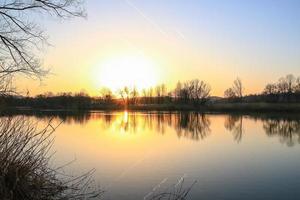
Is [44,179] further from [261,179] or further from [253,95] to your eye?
[253,95]

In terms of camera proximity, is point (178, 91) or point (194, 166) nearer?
point (194, 166)

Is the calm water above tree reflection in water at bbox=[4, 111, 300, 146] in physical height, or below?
below

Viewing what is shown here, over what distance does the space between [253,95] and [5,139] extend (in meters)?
116

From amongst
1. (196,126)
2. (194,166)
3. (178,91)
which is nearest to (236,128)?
(196,126)

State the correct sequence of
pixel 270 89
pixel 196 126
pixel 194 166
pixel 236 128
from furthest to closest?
pixel 270 89 → pixel 196 126 → pixel 236 128 → pixel 194 166

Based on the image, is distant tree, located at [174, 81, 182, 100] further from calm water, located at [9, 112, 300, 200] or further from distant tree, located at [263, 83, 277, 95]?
calm water, located at [9, 112, 300, 200]

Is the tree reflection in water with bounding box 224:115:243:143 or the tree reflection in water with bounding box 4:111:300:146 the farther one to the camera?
the tree reflection in water with bounding box 224:115:243:143

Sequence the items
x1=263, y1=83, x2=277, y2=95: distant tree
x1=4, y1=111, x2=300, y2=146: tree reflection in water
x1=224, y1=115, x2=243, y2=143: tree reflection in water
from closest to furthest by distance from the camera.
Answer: x1=4, y1=111, x2=300, y2=146: tree reflection in water, x1=224, y1=115, x2=243, y2=143: tree reflection in water, x1=263, y1=83, x2=277, y2=95: distant tree

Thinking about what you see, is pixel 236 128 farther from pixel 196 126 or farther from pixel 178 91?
pixel 178 91

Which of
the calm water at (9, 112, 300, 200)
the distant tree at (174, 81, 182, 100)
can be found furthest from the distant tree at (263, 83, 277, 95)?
the calm water at (9, 112, 300, 200)

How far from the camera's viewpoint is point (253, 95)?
382 ft

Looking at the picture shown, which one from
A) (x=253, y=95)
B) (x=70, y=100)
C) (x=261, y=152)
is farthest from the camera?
(x=253, y=95)

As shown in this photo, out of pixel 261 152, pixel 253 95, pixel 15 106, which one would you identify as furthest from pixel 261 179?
pixel 253 95

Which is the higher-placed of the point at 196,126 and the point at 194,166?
the point at 196,126
